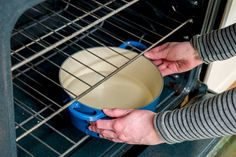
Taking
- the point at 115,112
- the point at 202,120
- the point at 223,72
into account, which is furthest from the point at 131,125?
the point at 223,72

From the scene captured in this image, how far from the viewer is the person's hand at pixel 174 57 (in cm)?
101

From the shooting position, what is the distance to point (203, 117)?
80cm

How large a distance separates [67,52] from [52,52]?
1.7 inches

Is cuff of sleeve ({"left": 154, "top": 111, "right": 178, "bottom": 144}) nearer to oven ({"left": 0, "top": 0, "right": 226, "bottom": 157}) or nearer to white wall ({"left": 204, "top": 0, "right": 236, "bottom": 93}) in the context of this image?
oven ({"left": 0, "top": 0, "right": 226, "bottom": 157})

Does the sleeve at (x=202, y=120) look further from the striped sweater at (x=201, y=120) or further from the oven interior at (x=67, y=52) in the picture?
the oven interior at (x=67, y=52)

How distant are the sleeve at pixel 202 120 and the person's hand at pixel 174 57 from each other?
0.22 m

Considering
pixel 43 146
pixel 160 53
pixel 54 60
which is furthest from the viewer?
pixel 54 60

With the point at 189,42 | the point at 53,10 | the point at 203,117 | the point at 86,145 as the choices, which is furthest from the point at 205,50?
the point at 53,10

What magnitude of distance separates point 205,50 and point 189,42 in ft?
0.15

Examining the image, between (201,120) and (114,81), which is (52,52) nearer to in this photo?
(114,81)

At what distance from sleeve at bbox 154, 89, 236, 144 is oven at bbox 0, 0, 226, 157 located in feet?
0.52

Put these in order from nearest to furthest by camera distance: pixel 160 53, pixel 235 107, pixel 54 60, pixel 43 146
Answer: pixel 235 107 < pixel 43 146 < pixel 160 53 < pixel 54 60

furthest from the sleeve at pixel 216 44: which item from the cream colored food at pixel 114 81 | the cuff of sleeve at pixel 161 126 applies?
the cuff of sleeve at pixel 161 126

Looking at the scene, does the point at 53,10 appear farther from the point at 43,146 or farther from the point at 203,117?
the point at 203,117
